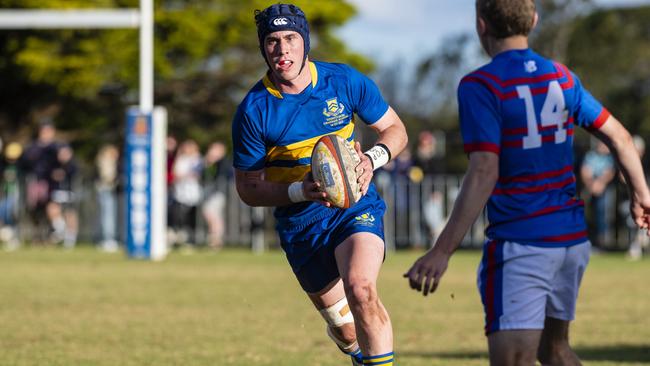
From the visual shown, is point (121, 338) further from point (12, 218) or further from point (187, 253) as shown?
point (12, 218)

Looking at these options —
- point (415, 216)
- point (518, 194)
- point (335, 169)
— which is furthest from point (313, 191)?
point (415, 216)

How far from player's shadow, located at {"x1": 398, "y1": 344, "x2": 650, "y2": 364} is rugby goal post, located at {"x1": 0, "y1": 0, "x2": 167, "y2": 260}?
11.3 m

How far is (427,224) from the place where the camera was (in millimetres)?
23109

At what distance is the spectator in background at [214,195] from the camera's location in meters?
23.7

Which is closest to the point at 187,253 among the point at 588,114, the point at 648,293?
the point at 648,293

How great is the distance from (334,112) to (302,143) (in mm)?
247

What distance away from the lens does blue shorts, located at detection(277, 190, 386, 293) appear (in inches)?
262

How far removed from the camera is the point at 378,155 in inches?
259

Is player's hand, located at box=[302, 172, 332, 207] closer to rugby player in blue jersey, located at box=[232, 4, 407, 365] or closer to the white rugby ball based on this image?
the white rugby ball

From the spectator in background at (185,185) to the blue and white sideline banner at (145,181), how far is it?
3283 mm

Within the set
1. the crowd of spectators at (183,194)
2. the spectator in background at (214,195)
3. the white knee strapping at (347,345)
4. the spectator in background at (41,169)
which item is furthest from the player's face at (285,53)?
the spectator in background at (41,169)

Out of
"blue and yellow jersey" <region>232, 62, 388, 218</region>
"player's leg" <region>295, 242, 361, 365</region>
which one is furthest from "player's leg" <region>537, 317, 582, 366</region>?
"blue and yellow jersey" <region>232, 62, 388, 218</region>

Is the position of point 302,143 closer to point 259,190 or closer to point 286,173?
point 286,173

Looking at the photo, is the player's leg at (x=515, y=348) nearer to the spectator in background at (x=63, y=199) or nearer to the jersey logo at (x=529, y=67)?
the jersey logo at (x=529, y=67)
